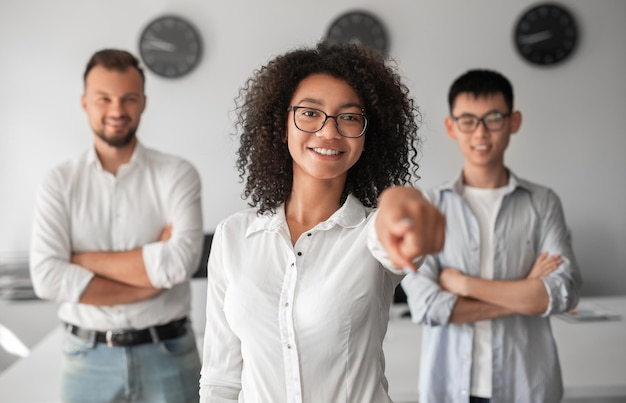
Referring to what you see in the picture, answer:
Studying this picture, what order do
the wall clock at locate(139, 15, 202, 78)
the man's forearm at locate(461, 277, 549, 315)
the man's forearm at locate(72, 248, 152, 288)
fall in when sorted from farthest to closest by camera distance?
the wall clock at locate(139, 15, 202, 78)
the man's forearm at locate(72, 248, 152, 288)
the man's forearm at locate(461, 277, 549, 315)

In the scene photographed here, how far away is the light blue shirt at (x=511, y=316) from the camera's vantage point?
7.21 ft

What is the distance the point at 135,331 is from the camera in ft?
7.52

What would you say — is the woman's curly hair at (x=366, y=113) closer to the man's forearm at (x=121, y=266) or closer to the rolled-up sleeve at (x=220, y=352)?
the rolled-up sleeve at (x=220, y=352)

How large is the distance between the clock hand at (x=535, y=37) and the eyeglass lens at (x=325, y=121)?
4.11 m

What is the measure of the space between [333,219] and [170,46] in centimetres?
403

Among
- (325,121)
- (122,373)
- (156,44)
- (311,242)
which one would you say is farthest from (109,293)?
(156,44)

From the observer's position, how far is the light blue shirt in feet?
7.21

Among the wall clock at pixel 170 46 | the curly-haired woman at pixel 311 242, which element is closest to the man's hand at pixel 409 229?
the curly-haired woman at pixel 311 242

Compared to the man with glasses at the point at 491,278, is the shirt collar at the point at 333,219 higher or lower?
higher

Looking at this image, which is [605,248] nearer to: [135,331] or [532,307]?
[532,307]

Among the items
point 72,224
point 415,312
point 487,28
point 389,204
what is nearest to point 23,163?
point 72,224

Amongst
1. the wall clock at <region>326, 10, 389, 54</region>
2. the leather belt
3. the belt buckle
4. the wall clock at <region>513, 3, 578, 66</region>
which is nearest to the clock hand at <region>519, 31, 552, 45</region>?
the wall clock at <region>513, 3, 578, 66</region>

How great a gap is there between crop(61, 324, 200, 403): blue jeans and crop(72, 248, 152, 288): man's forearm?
0.74ft

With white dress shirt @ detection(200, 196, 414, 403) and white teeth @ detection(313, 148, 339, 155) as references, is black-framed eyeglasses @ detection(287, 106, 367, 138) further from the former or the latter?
white dress shirt @ detection(200, 196, 414, 403)
